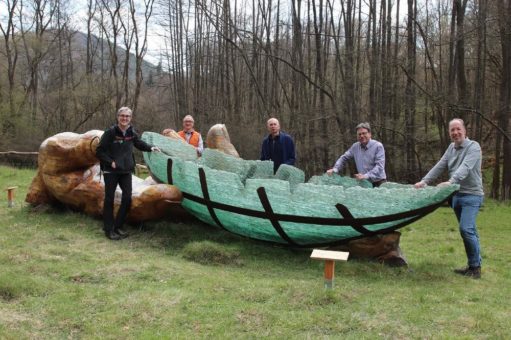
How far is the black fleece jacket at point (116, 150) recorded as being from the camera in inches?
234

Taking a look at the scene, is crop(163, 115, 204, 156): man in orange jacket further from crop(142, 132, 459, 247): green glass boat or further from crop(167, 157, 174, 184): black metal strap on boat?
crop(167, 157, 174, 184): black metal strap on boat

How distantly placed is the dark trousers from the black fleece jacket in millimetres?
108

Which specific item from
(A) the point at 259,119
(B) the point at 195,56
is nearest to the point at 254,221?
(A) the point at 259,119

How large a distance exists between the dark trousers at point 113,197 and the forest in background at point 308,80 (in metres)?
6.08

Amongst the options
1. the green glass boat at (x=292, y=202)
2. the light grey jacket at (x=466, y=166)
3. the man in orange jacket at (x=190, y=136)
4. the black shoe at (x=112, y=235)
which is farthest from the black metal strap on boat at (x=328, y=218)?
the man in orange jacket at (x=190, y=136)

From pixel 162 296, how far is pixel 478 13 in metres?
11.4

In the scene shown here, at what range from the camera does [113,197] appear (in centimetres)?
611

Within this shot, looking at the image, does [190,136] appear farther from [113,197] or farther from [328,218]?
[328,218]

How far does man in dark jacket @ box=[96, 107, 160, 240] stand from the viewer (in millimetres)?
5957

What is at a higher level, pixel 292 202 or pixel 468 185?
pixel 468 185

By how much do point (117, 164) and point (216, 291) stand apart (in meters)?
2.57

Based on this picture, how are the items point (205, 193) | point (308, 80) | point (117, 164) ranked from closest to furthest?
point (205, 193) < point (117, 164) < point (308, 80)

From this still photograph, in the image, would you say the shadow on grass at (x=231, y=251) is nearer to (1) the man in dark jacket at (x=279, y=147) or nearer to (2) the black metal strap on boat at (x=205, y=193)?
(2) the black metal strap on boat at (x=205, y=193)

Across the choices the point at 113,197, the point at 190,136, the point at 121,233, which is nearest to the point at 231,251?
the point at 121,233
